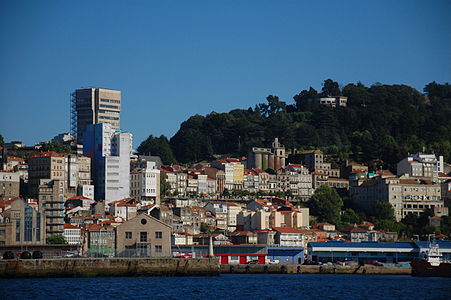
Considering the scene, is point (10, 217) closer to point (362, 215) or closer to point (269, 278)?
point (269, 278)

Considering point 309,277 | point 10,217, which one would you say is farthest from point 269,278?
point 10,217

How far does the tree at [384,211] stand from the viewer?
115106 millimetres

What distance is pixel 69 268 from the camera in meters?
64.8

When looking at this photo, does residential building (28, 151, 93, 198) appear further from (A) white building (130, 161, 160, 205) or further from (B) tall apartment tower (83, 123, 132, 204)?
(A) white building (130, 161, 160, 205)

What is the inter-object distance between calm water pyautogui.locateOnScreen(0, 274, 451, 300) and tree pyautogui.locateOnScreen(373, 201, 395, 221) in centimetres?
4330

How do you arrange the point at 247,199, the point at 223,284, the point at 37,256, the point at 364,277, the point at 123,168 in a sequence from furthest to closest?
the point at 247,199, the point at 123,168, the point at 364,277, the point at 37,256, the point at 223,284

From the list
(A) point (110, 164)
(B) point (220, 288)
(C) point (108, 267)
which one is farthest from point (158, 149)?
(B) point (220, 288)

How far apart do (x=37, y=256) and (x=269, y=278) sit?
53.1 feet

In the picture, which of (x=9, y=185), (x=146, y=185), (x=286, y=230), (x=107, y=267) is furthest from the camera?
(x=146, y=185)

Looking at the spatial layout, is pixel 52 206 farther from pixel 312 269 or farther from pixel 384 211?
pixel 384 211

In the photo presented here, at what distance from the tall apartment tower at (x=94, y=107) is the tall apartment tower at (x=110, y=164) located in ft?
104

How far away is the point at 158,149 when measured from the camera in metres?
145

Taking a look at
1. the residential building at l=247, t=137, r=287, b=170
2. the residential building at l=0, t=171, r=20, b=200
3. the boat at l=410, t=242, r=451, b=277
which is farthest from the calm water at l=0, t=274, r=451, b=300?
the residential building at l=247, t=137, r=287, b=170

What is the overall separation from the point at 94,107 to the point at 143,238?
86.2 metres
